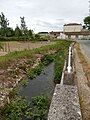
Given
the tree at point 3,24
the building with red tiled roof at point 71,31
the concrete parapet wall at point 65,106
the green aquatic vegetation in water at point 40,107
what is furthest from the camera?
the building with red tiled roof at point 71,31

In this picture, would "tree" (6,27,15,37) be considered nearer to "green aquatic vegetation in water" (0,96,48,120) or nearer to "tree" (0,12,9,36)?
"tree" (0,12,9,36)

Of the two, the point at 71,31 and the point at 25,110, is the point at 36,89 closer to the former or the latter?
the point at 25,110

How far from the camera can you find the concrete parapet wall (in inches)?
127

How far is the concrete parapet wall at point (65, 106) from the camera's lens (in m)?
3.23

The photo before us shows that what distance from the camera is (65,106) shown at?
361 cm

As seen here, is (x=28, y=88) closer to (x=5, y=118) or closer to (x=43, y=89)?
(x=43, y=89)

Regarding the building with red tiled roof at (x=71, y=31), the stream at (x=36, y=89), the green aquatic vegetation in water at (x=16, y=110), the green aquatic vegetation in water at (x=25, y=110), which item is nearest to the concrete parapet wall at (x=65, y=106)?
the green aquatic vegetation in water at (x=25, y=110)

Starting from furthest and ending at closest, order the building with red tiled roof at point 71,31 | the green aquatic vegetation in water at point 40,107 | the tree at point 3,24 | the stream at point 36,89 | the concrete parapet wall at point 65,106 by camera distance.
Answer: the building with red tiled roof at point 71,31 < the tree at point 3,24 < the stream at point 36,89 < the green aquatic vegetation in water at point 40,107 < the concrete parapet wall at point 65,106

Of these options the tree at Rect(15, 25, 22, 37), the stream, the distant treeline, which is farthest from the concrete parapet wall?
the tree at Rect(15, 25, 22, 37)

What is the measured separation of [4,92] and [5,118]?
2484 mm

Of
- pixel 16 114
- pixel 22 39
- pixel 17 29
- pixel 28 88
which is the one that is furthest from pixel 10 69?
pixel 17 29

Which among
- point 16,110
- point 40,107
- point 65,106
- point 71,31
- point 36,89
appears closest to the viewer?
point 65,106

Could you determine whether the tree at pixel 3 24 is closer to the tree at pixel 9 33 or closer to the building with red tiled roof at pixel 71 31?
the tree at pixel 9 33

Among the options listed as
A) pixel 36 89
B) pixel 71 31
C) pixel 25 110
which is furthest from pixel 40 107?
pixel 71 31
